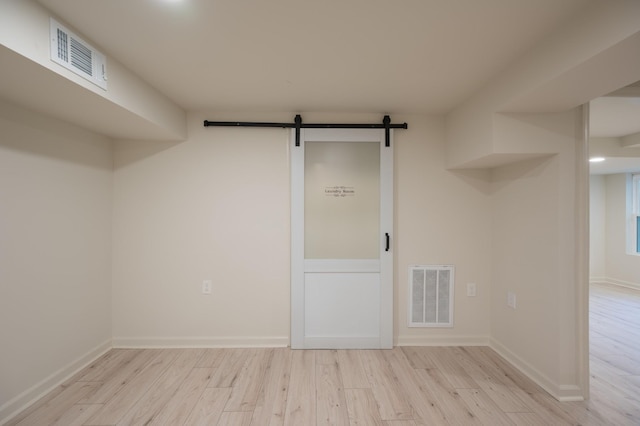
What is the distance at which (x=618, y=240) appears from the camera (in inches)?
206

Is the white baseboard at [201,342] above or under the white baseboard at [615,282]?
above

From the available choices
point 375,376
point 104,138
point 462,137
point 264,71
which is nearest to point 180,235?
point 104,138

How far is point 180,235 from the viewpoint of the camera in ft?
8.85

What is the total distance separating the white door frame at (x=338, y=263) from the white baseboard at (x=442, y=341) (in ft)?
0.64

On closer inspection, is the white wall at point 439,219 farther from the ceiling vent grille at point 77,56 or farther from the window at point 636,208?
the window at point 636,208

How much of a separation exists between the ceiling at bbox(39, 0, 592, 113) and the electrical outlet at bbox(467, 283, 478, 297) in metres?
1.85

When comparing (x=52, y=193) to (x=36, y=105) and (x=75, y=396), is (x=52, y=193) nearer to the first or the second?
(x=36, y=105)

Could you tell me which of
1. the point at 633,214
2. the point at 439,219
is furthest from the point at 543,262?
the point at 633,214

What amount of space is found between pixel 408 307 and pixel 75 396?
2.85m

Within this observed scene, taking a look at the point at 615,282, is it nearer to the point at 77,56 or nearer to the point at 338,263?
the point at 338,263

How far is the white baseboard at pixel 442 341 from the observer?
273 cm

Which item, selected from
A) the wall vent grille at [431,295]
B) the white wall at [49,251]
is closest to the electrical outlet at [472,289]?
the wall vent grille at [431,295]

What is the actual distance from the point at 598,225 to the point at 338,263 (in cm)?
610

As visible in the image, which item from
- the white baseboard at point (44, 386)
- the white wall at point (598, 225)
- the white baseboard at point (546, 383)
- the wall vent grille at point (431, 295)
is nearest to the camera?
the white baseboard at point (44, 386)
